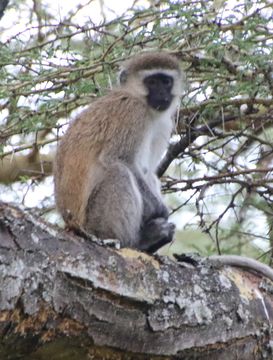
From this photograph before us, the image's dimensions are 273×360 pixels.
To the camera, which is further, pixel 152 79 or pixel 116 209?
pixel 152 79

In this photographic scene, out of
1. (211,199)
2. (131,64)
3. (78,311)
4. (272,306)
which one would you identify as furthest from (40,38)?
(78,311)

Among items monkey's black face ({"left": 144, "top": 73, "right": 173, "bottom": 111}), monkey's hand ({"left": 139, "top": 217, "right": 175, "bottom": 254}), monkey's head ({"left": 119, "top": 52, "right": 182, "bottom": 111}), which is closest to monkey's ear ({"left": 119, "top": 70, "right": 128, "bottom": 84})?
monkey's head ({"left": 119, "top": 52, "right": 182, "bottom": 111})

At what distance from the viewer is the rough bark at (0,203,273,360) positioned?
242cm

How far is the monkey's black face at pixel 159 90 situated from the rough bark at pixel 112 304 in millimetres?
2417

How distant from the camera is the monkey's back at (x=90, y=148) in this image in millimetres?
4809

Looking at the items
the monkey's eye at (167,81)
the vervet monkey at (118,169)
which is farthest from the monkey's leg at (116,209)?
the monkey's eye at (167,81)

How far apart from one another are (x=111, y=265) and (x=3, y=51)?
217 cm

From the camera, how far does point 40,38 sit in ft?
19.7

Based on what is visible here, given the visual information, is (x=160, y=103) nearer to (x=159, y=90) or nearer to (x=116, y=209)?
(x=159, y=90)

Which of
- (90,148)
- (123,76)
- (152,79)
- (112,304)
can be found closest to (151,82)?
(152,79)

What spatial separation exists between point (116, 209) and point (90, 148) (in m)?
0.45

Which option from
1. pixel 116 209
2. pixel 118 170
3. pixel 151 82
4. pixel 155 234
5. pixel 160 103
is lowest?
pixel 155 234

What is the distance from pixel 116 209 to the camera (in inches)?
186

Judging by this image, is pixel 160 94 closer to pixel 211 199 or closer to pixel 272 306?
pixel 211 199
